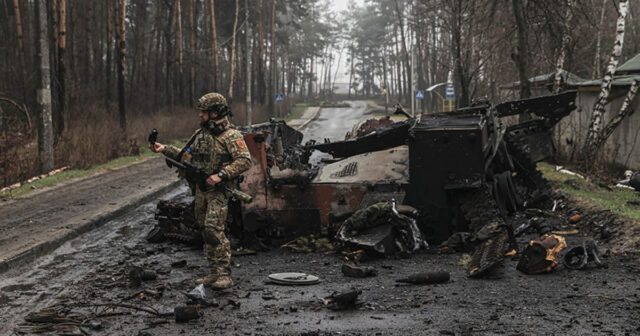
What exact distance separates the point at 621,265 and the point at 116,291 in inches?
207

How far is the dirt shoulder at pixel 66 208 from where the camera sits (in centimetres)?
823

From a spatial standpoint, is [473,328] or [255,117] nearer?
[473,328]

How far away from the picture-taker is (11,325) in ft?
16.6

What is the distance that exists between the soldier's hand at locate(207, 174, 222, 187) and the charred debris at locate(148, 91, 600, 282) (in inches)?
64.6

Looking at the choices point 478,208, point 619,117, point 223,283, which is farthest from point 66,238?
point 619,117

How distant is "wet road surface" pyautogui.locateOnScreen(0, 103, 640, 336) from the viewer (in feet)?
15.5

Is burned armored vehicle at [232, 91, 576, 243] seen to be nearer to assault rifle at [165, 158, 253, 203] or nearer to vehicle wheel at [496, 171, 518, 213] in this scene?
vehicle wheel at [496, 171, 518, 213]

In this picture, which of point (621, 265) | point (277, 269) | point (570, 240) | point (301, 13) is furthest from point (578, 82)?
point (301, 13)

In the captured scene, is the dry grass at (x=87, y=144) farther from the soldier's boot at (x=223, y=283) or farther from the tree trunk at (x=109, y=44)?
the soldier's boot at (x=223, y=283)

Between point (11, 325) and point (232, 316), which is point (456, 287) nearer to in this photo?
point (232, 316)

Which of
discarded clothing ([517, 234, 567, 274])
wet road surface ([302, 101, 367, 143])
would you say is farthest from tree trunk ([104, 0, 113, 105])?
discarded clothing ([517, 234, 567, 274])

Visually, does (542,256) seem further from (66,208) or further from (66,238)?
(66,208)

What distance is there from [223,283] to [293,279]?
72cm

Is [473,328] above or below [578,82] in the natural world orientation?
below
